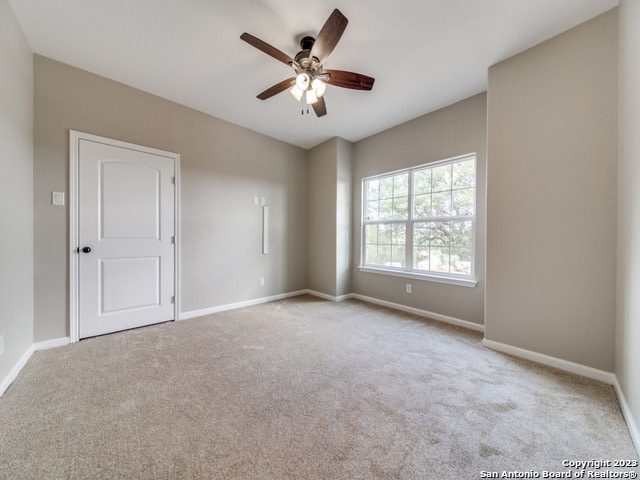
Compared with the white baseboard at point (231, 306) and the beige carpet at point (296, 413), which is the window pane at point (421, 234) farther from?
the white baseboard at point (231, 306)

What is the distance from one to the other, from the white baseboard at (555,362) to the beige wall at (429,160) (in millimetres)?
519

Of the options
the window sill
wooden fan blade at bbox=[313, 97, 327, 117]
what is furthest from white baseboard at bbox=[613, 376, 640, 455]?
wooden fan blade at bbox=[313, 97, 327, 117]

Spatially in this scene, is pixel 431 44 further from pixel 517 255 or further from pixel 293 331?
pixel 293 331

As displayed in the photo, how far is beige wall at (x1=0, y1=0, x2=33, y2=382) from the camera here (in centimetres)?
172

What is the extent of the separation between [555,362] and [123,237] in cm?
430

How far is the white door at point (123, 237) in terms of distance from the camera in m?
2.52

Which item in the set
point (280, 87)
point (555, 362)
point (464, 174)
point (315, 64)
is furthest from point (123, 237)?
point (555, 362)

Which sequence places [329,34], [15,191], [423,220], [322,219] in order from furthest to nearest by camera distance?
[322,219]
[423,220]
[15,191]
[329,34]

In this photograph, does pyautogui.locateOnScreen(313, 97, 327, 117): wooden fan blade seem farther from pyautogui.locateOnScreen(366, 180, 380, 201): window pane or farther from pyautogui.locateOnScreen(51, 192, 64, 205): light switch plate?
pyautogui.locateOnScreen(51, 192, 64, 205): light switch plate

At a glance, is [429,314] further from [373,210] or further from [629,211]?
[629,211]

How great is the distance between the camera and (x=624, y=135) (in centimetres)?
165

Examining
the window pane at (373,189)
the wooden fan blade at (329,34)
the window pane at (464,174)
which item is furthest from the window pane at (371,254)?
the wooden fan blade at (329,34)

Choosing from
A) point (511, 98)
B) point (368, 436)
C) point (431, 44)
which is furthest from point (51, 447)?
point (511, 98)

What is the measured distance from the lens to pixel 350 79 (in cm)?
212
